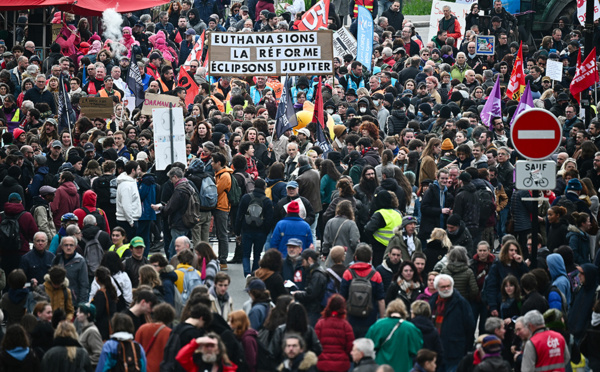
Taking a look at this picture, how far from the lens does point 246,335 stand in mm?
10320

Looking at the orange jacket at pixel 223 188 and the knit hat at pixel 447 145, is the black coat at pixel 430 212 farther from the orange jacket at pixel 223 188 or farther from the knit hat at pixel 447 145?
the orange jacket at pixel 223 188

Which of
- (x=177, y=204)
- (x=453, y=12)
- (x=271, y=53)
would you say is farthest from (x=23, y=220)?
(x=453, y=12)

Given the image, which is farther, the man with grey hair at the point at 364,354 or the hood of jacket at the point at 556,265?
the hood of jacket at the point at 556,265

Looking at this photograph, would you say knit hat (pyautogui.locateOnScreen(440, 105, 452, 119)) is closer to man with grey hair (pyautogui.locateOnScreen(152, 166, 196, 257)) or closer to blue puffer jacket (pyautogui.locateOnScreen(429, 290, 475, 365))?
man with grey hair (pyautogui.locateOnScreen(152, 166, 196, 257))

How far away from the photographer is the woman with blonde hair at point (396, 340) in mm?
10531

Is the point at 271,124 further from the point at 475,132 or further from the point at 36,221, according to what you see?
the point at 36,221

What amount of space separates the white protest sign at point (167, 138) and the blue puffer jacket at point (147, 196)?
1.72ft

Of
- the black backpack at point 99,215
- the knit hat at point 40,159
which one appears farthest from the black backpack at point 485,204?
the knit hat at point 40,159

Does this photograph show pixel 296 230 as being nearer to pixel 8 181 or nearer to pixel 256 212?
pixel 256 212

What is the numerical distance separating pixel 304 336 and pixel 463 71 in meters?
17.7

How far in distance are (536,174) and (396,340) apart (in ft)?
7.62

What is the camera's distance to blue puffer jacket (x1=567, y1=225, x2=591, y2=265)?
14.1m

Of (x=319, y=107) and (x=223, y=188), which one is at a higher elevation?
(x=319, y=107)

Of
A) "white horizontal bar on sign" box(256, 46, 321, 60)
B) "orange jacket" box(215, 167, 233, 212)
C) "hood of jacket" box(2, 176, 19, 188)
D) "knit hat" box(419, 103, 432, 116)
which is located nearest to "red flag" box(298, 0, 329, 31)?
"knit hat" box(419, 103, 432, 116)
